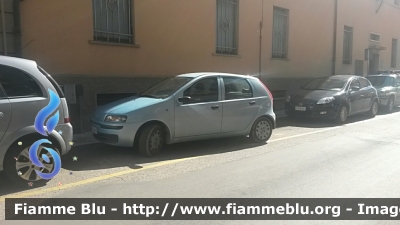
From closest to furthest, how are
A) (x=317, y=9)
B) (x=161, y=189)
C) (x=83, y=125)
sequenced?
(x=161, y=189) < (x=83, y=125) < (x=317, y=9)

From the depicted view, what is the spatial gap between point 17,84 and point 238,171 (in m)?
3.46

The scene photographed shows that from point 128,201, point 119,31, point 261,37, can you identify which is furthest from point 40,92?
point 261,37

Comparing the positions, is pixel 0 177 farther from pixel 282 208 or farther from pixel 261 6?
pixel 261 6

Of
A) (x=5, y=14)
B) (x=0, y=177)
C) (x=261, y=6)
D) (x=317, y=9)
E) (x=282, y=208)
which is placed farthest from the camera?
(x=317, y=9)

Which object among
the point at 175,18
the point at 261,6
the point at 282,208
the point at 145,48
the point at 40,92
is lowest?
the point at 282,208

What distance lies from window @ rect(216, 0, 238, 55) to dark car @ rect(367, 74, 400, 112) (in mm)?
6324

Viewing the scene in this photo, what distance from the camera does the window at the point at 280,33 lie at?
15.2 meters

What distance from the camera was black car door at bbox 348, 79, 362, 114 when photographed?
11.3 m

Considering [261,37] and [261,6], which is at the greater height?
[261,6]

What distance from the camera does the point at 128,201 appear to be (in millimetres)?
4293

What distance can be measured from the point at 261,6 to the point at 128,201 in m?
11.6

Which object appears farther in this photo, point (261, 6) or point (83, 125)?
point (261, 6)

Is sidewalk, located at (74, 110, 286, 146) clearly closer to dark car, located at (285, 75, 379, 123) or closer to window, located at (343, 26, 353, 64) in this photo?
dark car, located at (285, 75, 379, 123)

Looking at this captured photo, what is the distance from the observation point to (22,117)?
4.61 metres
